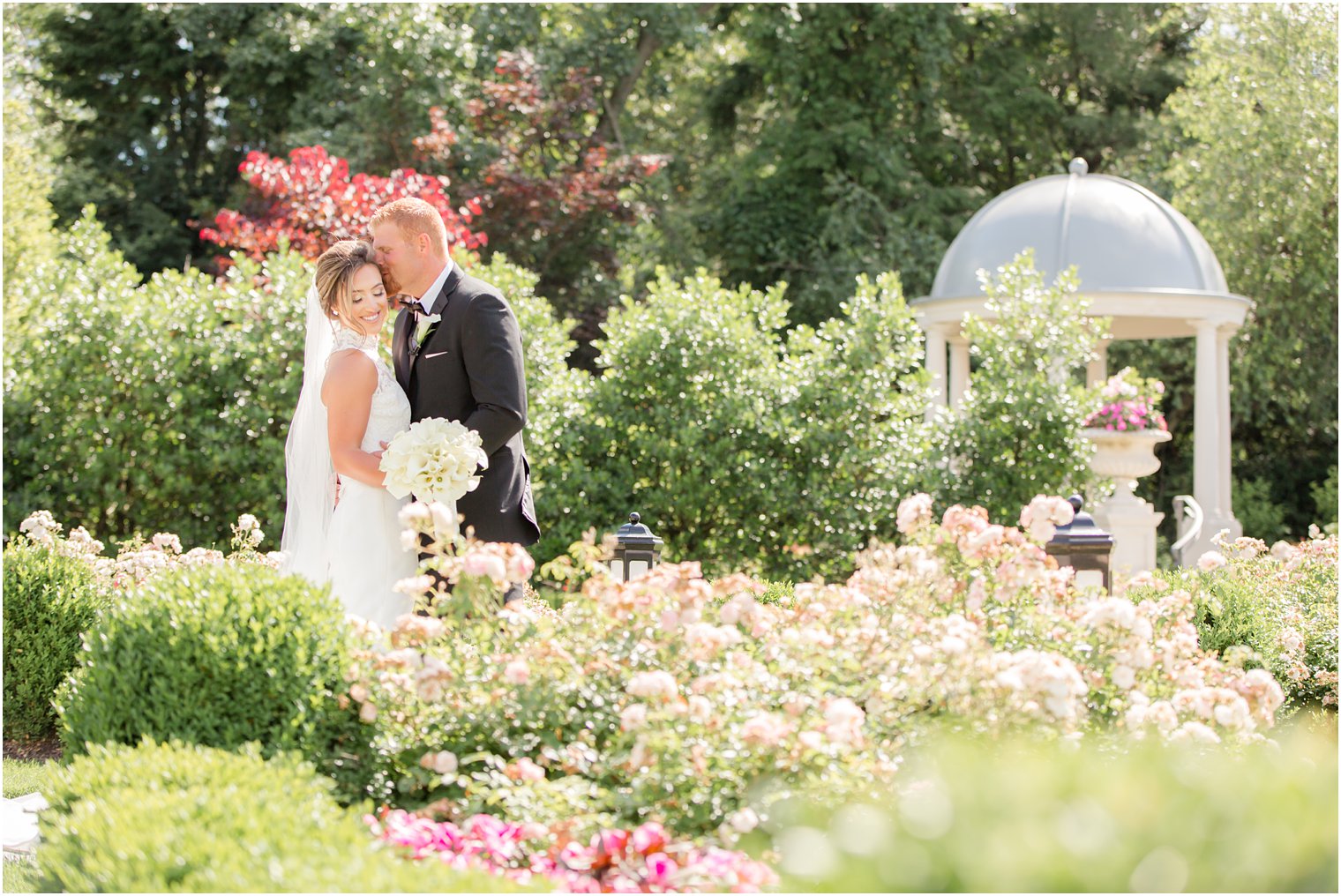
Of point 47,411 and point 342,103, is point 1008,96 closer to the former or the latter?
point 342,103

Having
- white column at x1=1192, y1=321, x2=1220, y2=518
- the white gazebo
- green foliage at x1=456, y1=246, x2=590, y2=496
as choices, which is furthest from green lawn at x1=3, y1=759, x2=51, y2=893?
white column at x1=1192, y1=321, x2=1220, y2=518

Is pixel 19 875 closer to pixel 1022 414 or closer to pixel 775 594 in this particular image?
pixel 775 594

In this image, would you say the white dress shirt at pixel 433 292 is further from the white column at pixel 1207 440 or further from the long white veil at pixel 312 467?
the white column at pixel 1207 440

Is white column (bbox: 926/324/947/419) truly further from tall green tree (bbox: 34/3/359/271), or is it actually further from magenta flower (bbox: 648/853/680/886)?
magenta flower (bbox: 648/853/680/886)

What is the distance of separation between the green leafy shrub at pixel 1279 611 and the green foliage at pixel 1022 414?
1.83 meters

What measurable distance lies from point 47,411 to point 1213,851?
8672 mm

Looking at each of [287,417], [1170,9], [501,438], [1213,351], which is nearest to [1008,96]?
[1170,9]

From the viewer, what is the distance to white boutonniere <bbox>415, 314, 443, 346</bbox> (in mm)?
4613

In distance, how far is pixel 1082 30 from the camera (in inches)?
797

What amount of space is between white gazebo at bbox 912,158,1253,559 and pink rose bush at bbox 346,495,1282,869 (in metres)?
8.70

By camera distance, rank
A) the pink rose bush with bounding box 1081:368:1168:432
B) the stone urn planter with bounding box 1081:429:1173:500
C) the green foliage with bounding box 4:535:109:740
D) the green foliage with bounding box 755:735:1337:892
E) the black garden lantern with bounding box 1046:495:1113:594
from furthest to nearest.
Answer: the stone urn planter with bounding box 1081:429:1173:500, the pink rose bush with bounding box 1081:368:1168:432, the green foliage with bounding box 4:535:109:740, the black garden lantern with bounding box 1046:495:1113:594, the green foliage with bounding box 755:735:1337:892

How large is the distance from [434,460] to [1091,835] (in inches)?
108

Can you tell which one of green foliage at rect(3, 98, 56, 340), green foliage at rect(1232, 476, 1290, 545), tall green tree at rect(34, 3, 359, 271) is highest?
tall green tree at rect(34, 3, 359, 271)

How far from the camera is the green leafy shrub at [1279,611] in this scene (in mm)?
5633
